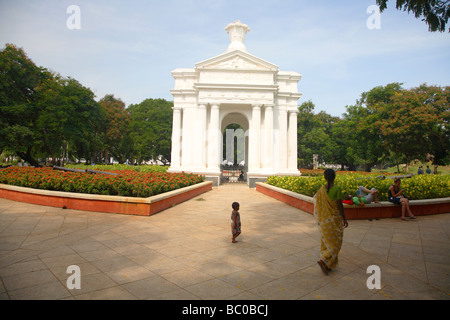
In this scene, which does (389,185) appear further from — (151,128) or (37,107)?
(151,128)

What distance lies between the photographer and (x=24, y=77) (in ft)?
92.3

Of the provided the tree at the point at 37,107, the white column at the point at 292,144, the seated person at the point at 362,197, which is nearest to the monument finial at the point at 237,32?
the white column at the point at 292,144

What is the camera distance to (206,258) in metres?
4.96

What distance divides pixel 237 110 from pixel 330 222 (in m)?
21.4

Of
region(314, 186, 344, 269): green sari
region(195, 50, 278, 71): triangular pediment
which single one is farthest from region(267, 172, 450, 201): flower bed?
region(195, 50, 278, 71): triangular pediment

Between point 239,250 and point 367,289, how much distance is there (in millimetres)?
2445

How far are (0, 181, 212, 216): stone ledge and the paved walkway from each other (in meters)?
0.38

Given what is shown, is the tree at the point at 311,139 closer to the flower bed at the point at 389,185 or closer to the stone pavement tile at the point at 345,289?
the flower bed at the point at 389,185

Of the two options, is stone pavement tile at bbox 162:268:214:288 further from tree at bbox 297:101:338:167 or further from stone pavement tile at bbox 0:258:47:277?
tree at bbox 297:101:338:167

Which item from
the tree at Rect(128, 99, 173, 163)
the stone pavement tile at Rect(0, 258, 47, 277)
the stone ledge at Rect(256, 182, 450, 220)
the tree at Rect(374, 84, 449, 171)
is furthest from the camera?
the tree at Rect(128, 99, 173, 163)

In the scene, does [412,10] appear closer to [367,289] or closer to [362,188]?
[362,188]

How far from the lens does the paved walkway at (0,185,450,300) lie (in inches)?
144

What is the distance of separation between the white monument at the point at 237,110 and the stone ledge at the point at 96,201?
1295 centimetres
